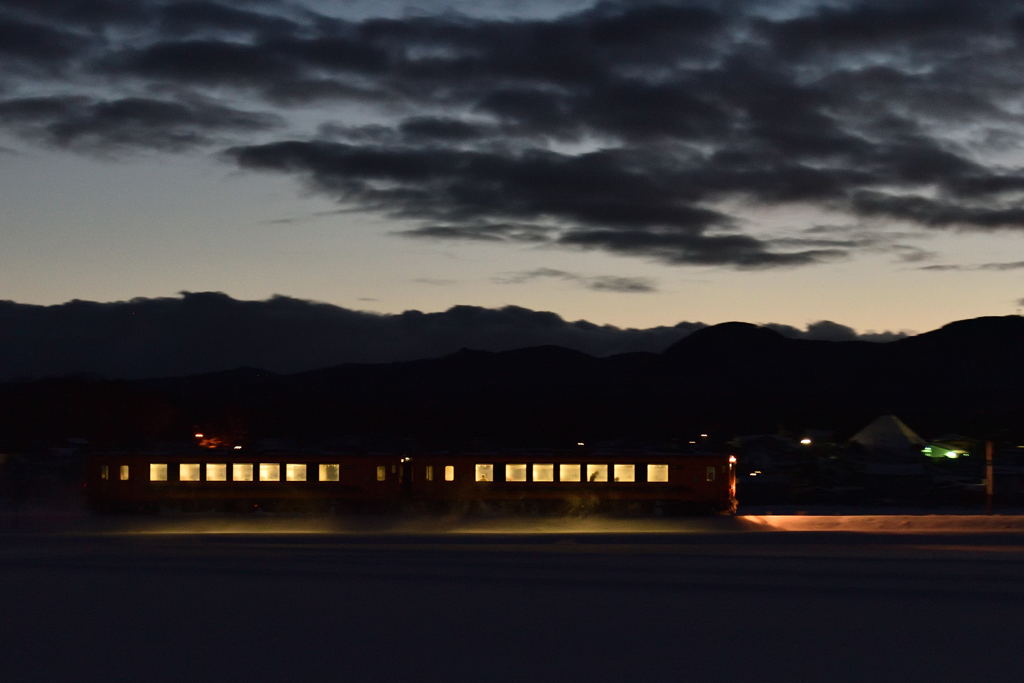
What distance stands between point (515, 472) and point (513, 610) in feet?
93.1

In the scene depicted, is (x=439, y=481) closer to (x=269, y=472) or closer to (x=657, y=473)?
(x=269, y=472)

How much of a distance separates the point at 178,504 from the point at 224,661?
34450mm

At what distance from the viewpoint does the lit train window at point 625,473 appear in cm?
4794

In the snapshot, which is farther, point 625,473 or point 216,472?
point 216,472

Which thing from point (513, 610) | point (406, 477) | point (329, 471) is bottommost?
point (513, 610)

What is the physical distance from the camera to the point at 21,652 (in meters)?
16.5

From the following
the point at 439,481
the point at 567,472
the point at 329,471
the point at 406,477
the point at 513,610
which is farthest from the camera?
the point at 406,477

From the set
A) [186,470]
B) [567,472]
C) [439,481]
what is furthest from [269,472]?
[567,472]

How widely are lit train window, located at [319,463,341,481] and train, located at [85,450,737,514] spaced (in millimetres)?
40

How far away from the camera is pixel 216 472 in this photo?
48.3 m

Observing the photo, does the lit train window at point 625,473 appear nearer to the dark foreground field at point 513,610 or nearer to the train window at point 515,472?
the train window at point 515,472

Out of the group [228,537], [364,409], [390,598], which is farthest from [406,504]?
[364,409]

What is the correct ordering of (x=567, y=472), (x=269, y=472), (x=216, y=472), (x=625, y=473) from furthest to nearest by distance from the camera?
(x=269, y=472)
(x=216, y=472)
(x=567, y=472)
(x=625, y=473)

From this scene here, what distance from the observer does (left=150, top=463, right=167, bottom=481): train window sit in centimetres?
4838
